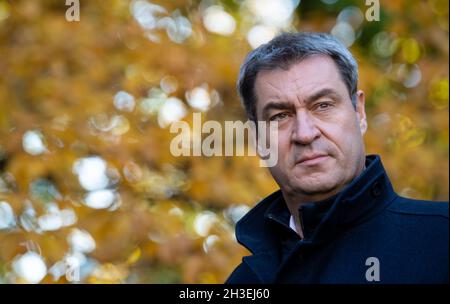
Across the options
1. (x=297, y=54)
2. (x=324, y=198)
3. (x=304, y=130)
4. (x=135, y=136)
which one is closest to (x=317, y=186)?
(x=324, y=198)

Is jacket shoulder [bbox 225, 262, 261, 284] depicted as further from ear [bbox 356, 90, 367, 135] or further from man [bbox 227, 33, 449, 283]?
ear [bbox 356, 90, 367, 135]

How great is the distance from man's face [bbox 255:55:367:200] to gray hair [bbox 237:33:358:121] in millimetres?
23

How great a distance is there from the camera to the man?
181cm

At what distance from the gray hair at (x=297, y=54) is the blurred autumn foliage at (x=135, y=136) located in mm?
1438

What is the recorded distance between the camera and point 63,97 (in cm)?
368

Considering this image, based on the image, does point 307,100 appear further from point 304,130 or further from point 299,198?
point 299,198

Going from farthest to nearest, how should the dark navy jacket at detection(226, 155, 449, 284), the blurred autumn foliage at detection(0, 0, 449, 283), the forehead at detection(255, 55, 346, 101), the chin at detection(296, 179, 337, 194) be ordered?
the blurred autumn foliage at detection(0, 0, 449, 283) < the forehead at detection(255, 55, 346, 101) < the chin at detection(296, 179, 337, 194) < the dark navy jacket at detection(226, 155, 449, 284)

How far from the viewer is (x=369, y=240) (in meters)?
1.88

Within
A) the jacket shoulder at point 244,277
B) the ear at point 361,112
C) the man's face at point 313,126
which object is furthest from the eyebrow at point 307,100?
the jacket shoulder at point 244,277

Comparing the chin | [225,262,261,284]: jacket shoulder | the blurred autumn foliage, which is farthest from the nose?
the blurred autumn foliage

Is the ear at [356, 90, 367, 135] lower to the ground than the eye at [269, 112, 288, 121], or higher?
higher

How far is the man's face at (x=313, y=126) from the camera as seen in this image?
2.09 m
